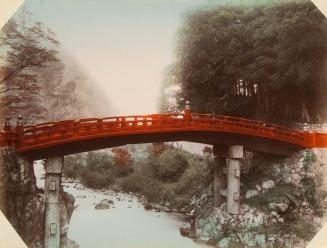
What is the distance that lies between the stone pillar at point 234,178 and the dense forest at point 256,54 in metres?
0.87

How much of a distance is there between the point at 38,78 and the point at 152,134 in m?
1.71

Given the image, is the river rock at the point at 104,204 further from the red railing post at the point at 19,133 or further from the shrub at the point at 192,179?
the red railing post at the point at 19,133

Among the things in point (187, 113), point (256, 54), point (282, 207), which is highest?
point (256, 54)

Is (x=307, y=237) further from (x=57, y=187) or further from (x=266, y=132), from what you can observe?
(x=57, y=187)

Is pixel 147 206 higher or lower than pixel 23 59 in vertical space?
lower

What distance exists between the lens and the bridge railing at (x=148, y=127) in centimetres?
527

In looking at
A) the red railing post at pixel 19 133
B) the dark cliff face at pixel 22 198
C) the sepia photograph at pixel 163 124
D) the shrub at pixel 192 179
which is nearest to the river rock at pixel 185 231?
the sepia photograph at pixel 163 124

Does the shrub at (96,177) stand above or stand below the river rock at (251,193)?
above

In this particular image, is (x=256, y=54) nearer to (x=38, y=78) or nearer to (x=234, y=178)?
(x=234, y=178)

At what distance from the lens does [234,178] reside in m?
6.71

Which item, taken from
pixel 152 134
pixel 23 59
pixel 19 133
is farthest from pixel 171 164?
pixel 23 59

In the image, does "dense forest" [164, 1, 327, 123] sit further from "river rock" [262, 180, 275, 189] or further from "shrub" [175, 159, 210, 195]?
"river rock" [262, 180, 275, 189]

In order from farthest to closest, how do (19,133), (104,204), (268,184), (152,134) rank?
(268,184) → (152,134) → (104,204) → (19,133)

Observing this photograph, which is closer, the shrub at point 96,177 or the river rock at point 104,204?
the shrub at point 96,177
